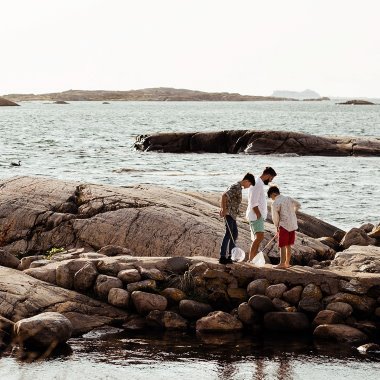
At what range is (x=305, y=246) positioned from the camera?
20.0m

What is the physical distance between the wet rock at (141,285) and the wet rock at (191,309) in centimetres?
65

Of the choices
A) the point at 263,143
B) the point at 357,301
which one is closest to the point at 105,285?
the point at 357,301

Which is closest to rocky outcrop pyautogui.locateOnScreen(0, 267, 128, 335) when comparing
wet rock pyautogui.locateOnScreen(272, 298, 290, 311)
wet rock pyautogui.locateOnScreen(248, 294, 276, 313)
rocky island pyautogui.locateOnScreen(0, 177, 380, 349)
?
rocky island pyautogui.locateOnScreen(0, 177, 380, 349)

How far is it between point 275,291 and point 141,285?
2364mm

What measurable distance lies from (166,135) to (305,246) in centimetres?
4234

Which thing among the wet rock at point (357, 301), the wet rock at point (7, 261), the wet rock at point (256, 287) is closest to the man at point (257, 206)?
the wet rock at point (256, 287)

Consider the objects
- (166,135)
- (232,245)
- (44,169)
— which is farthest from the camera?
(166,135)

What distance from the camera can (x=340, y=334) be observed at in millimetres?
15219

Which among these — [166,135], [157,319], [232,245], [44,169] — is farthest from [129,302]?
[166,135]

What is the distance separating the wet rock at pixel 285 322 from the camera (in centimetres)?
1562

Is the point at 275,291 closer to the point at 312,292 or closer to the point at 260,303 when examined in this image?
the point at 260,303

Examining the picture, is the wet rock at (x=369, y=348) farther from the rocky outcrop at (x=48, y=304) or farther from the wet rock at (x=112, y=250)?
the wet rock at (x=112, y=250)

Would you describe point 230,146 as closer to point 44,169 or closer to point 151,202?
point 44,169

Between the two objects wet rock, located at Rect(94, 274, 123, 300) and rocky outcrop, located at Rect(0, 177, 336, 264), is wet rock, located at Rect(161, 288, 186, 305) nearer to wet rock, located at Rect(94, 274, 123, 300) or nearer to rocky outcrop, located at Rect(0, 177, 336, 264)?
wet rock, located at Rect(94, 274, 123, 300)
